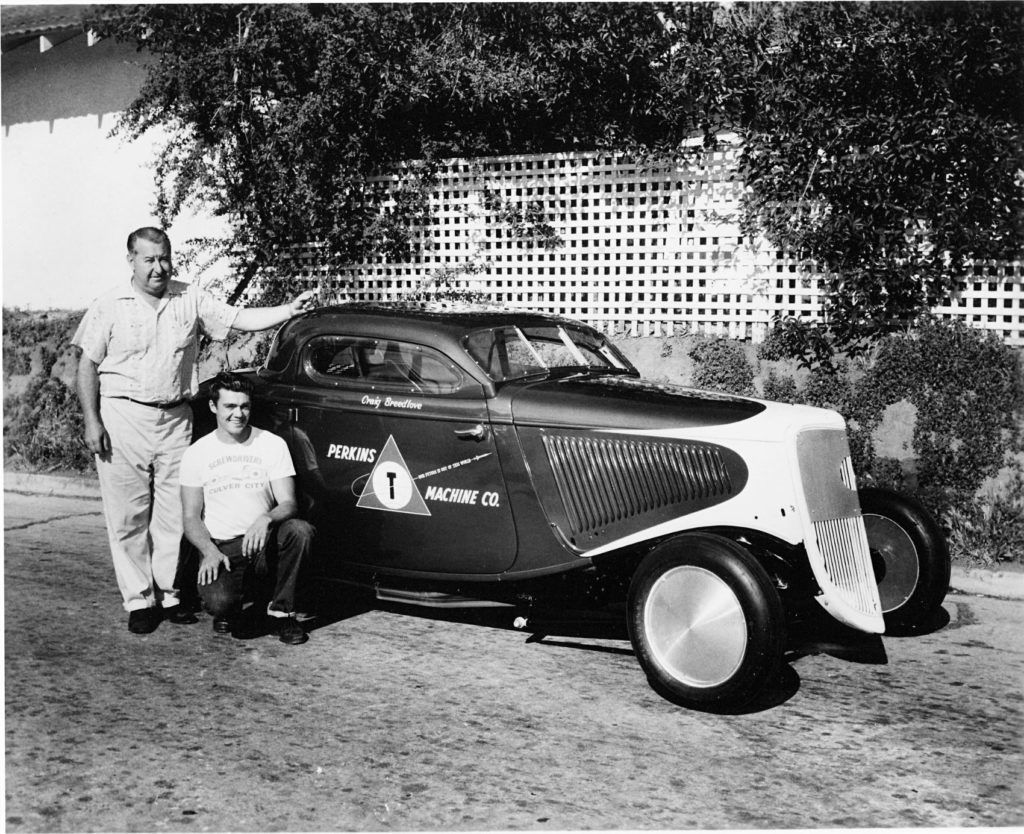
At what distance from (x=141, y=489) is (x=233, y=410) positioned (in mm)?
751

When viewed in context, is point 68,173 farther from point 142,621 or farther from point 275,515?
point 275,515

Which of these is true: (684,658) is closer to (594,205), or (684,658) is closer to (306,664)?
(306,664)

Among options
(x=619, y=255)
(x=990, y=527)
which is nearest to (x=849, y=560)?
(x=990, y=527)

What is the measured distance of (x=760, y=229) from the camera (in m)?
9.25

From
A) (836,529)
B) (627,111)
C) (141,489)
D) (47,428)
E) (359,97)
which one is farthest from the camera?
(47,428)

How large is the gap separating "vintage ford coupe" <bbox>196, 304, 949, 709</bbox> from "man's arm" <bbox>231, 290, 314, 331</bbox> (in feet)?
0.39

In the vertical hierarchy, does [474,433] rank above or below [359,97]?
below

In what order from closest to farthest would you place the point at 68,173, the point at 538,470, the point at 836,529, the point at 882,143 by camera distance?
the point at 836,529, the point at 538,470, the point at 882,143, the point at 68,173

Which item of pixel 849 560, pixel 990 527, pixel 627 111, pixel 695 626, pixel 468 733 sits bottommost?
pixel 468 733

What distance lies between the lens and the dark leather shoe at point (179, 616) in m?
5.90

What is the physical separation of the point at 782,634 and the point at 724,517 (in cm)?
59

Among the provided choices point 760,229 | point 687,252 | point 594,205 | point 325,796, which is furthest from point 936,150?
point 325,796

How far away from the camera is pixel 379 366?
5773 mm

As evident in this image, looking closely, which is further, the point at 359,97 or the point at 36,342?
the point at 36,342
